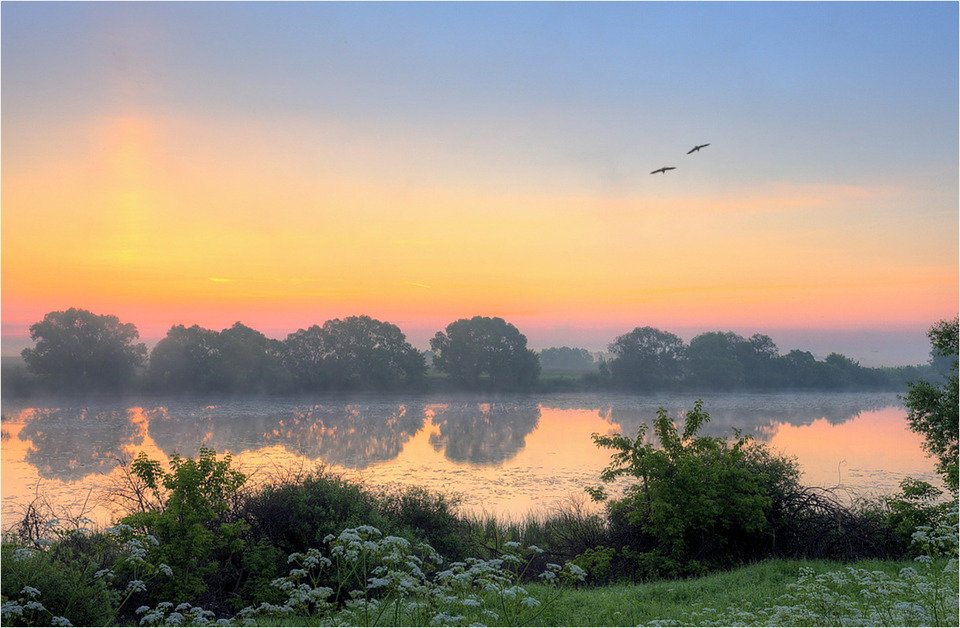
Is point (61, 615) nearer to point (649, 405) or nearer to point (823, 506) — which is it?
point (823, 506)

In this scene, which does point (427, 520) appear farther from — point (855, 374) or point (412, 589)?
point (855, 374)

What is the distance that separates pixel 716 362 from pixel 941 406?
2490 inches

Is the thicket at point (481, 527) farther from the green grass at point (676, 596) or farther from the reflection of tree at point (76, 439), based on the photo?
the reflection of tree at point (76, 439)

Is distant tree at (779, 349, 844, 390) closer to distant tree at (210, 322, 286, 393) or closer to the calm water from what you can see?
the calm water

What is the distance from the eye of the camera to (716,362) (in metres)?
80.9

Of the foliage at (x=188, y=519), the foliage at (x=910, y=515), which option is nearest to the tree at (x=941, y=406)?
the foliage at (x=910, y=515)

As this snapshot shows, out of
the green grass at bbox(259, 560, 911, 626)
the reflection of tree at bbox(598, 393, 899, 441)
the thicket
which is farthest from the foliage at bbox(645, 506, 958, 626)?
the reflection of tree at bbox(598, 393, 899, 441)

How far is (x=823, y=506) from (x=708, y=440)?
3.37m

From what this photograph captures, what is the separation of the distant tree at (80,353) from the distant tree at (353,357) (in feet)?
52.6

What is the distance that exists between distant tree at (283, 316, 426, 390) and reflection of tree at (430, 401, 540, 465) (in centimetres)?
1039

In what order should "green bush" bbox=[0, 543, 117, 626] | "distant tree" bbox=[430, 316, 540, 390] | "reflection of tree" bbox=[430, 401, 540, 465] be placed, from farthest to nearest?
"distant tree" bbox=[430, 316, 540, 390]
"reflection of tree" bbox=[430, 401, 540, 465]
"green bush" bbox=[0, 543, 117, 626]

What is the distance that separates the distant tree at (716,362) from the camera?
8019cm

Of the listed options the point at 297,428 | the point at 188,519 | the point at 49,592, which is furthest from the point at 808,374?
the point at 49,592

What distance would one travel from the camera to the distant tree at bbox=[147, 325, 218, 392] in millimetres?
64438
